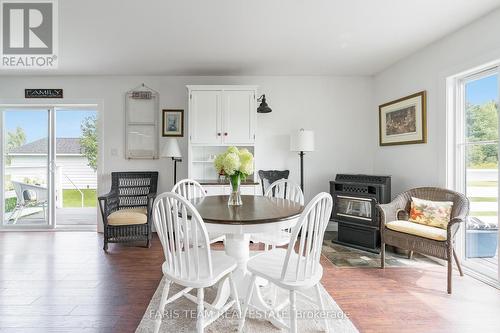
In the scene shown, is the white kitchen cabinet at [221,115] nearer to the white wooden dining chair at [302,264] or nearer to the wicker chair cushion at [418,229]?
the wicker chair cushion at [418,229]

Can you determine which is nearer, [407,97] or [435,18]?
[435,18]

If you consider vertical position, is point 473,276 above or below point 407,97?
below

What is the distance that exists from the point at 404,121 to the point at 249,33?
238 cm

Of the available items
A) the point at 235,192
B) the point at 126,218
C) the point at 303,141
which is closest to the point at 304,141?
the point at 303,141

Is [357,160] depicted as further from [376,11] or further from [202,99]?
[202,99]

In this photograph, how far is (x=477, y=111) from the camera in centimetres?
268

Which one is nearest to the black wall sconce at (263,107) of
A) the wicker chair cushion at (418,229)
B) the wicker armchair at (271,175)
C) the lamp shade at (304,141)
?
the lamp shade at (304,141)

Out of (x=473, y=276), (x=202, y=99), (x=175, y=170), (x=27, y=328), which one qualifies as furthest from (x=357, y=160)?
(x=27, y=328)

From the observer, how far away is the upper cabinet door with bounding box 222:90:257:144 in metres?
3.75

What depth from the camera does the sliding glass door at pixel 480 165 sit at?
250cm

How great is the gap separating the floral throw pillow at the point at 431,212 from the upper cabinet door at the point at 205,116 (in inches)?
102

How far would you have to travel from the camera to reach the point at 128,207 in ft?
12.9

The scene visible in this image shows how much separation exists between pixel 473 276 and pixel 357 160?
2143 mm

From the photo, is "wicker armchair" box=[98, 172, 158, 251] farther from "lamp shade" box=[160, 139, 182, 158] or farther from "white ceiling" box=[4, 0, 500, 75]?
"white ceiling" box=[4, 0, 500, 75]
